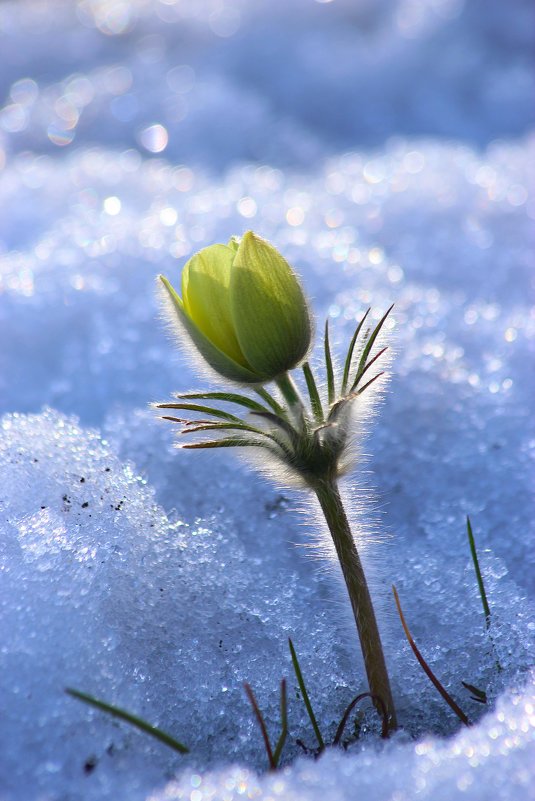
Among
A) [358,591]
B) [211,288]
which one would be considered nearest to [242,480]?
[358,591]

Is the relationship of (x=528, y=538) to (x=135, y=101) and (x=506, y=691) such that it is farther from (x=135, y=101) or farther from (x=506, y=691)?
(x=135, y=101)

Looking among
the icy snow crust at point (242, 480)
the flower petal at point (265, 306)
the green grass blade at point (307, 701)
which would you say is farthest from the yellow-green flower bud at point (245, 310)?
the green grass blade at point (307, 701)

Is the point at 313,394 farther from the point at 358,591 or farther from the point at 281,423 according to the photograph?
the point at 358,591

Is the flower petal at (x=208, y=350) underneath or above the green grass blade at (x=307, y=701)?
above

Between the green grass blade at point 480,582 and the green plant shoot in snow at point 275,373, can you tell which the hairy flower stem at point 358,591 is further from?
the green grass blade at point 480,582

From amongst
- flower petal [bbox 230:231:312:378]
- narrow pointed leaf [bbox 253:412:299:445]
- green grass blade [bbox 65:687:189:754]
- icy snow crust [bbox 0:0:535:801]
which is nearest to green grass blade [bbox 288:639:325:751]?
icy snow crust [bbox 0:0:535:801]

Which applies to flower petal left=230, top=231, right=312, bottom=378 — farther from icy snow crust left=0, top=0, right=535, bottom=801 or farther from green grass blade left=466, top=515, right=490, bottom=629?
green grass blade left=466, top=515, right=490, bottom=629
